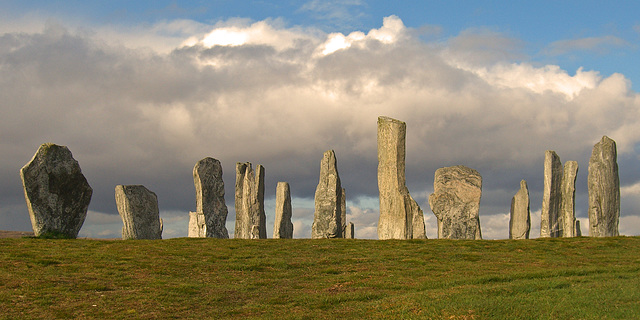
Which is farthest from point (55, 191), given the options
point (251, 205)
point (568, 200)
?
point (568, 200)

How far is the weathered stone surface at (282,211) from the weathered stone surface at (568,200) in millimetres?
17316

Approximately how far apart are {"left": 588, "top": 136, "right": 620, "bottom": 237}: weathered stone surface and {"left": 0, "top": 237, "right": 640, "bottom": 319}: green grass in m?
9.45

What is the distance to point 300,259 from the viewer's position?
25.1m

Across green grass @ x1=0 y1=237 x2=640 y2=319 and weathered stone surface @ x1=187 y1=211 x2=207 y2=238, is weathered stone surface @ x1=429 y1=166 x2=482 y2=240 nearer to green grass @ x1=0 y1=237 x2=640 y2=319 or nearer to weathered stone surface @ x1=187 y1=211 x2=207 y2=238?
green grass @ x1=0 y1=237 x2=640 y2=319

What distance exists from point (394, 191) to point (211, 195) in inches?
403

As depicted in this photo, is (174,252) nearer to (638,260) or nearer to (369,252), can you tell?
(369,252)

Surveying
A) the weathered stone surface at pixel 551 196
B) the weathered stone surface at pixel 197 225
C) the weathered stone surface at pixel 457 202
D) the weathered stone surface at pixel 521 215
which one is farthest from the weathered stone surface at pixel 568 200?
the weathered stone surface at pixel 197 225

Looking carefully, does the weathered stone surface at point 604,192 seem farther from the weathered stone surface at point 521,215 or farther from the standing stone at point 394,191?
the standing stone at point 394,191

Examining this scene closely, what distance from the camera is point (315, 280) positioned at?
70.0ft

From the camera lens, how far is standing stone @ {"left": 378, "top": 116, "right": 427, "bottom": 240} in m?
34.1

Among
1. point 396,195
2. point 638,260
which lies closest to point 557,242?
point 638,260

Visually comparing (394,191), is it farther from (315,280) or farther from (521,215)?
(315,280)

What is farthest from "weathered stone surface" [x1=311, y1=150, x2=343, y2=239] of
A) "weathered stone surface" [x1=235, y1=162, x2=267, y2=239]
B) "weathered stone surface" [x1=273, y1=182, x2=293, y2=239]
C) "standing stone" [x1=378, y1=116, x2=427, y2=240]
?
"weathered stone surface" [x1=235, y1=162, x2=267, y2=239]

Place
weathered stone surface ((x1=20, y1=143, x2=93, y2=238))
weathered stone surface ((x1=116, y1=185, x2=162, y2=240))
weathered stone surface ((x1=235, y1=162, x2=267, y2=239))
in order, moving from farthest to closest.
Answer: weathered stone surface ((x1=235, y1=162, x2=267, y2=239)) < weathered stone surface ((x1=116, y1=185, x2=162, y2=240)) < weathered stone surface ((x1=20, y1=143, x2=93, y2=238))
